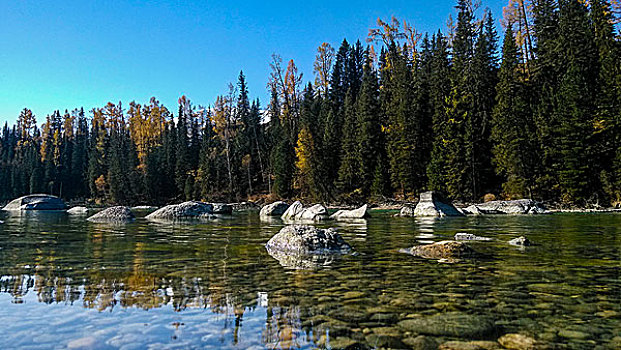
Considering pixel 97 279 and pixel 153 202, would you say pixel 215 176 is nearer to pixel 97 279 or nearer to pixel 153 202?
pixel 153 202

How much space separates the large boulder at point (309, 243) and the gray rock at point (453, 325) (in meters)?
3.88

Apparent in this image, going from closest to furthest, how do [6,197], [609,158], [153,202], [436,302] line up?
1. [436,302]
2. [609,158]
3. [153,202]
4. [6,197]

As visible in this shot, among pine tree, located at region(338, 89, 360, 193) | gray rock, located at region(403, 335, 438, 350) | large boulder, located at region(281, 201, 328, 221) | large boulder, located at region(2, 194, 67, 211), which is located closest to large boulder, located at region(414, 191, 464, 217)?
large boulder, located at region(281, 201, 328, 221)

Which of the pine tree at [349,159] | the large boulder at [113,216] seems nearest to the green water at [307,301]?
the large boulder at [113,216]

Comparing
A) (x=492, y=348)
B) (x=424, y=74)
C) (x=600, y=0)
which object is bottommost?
(x=492, y=348)

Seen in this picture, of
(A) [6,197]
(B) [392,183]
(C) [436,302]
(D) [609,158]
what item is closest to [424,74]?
(B) [392,183]

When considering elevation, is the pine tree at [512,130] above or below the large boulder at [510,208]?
above

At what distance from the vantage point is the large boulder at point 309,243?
7.07m

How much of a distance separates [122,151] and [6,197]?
28229 mm

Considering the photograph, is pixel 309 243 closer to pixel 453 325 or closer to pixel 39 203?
pixel 453 325

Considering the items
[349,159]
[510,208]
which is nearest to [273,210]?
[510,208]

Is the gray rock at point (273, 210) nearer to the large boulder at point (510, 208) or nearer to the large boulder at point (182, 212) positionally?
the large boulder at point (182, 212)

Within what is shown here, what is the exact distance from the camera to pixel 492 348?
8.32 ft

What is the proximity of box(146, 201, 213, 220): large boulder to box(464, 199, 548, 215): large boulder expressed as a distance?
14.3 m
